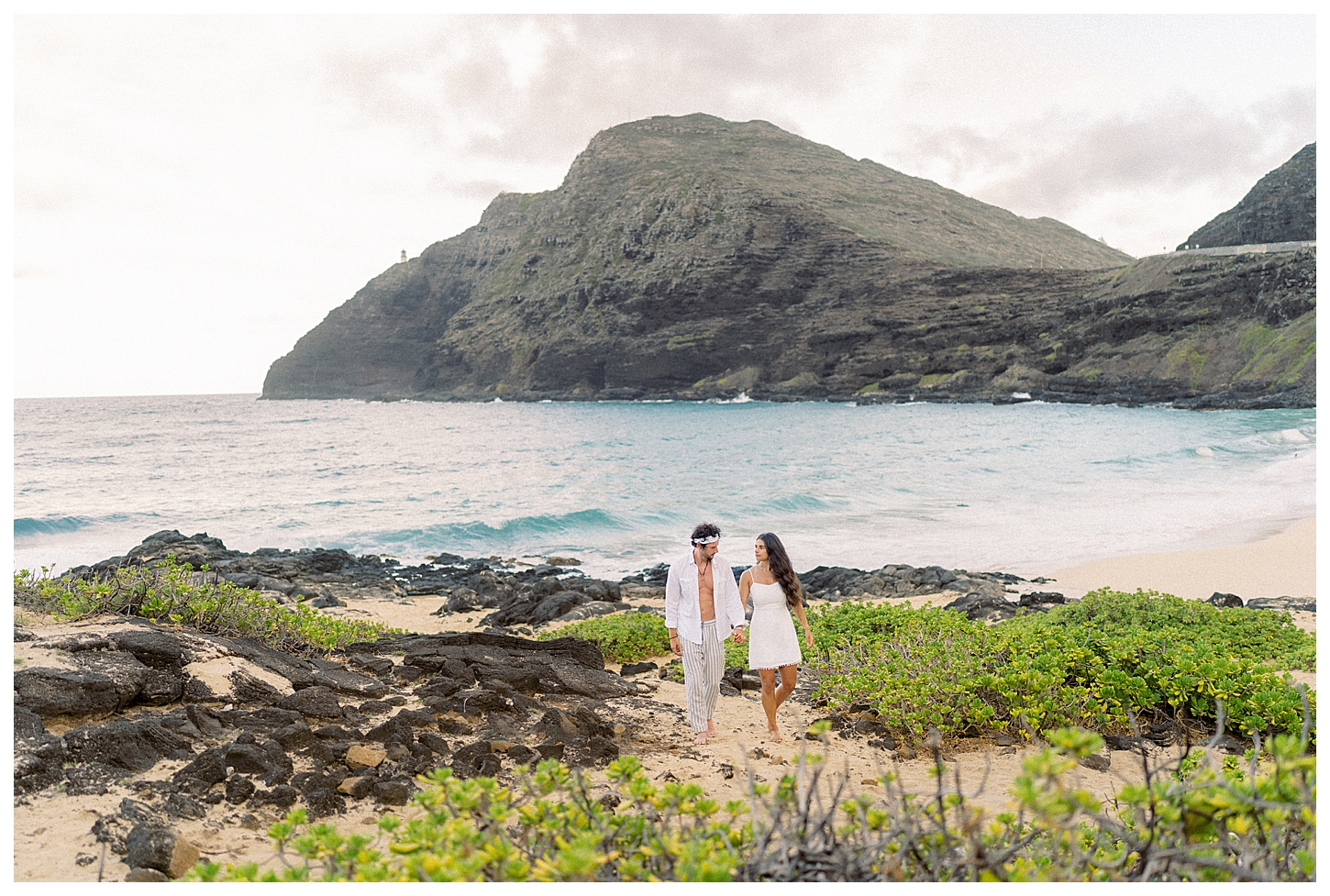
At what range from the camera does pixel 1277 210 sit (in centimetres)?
7025

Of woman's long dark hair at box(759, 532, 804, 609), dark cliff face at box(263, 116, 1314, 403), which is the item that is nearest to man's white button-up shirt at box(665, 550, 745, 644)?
woman's long dark hair at box(759, 532, 804, 609)

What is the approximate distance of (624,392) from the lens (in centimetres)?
9769

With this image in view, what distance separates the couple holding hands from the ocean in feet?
32.7

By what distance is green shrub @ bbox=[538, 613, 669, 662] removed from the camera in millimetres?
8398

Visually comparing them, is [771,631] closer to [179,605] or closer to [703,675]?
Answer: [703,675]

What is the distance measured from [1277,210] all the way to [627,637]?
87.1 meters

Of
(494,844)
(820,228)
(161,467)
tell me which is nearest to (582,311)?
(820,228)

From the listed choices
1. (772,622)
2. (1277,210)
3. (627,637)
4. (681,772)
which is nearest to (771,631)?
(772,622)

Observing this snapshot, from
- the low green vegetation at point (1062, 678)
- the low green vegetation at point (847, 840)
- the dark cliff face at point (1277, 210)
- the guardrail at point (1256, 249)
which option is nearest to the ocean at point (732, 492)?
the low green vegetation at point (1062, 678)

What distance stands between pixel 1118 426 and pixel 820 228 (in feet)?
199

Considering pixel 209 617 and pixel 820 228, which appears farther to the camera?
pixel 820 228

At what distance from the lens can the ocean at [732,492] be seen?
56.3 feet

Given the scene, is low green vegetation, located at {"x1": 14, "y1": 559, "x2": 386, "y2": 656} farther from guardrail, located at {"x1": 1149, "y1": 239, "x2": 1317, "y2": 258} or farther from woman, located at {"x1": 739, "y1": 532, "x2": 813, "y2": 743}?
guardrail, located at {"x1": 1149, "y1": 239, "x2": 1317, "y2": 258}

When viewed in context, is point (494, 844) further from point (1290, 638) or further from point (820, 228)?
point (820, 228)
